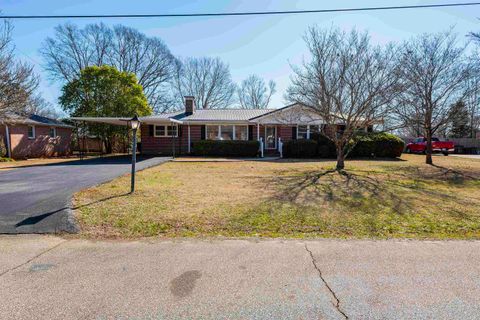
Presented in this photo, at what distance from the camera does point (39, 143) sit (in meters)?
22.4

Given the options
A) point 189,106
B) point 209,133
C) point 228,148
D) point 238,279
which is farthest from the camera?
point 189,106

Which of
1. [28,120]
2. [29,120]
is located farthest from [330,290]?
[29,120]

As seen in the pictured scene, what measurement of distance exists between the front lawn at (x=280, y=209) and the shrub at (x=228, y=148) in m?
10.7

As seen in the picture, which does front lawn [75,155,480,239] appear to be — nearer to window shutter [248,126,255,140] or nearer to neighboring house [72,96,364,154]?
neighboring house [72,96,364,154]

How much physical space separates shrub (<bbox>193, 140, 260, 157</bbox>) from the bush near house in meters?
2.35

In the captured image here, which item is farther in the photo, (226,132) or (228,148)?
(226,132)

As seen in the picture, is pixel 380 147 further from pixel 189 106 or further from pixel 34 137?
pixel 34 137

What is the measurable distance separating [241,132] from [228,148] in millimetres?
2875

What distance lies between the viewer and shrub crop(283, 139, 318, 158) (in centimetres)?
1898

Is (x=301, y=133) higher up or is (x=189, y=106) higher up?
(x=189, y=106)

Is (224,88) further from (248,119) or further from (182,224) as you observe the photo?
(182,224)

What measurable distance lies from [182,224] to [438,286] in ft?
12.0

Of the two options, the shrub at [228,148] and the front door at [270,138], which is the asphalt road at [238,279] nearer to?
the shrub at [228,148]

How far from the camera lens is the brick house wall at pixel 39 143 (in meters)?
20.4
